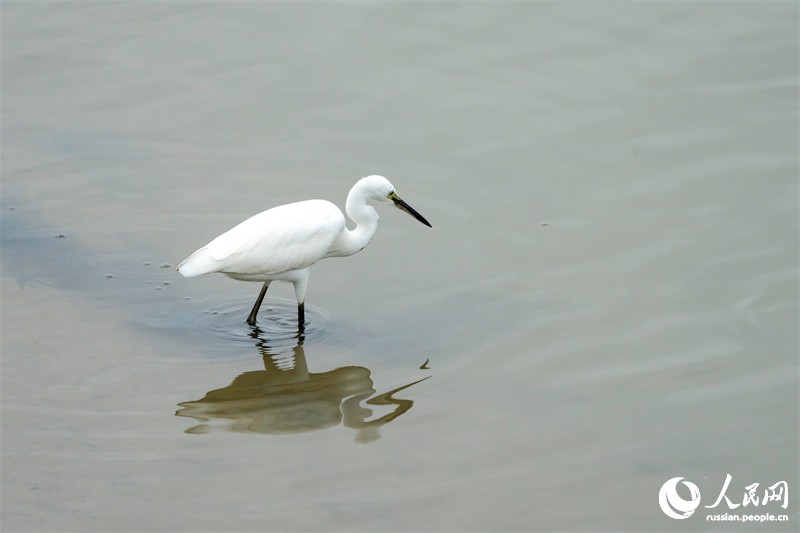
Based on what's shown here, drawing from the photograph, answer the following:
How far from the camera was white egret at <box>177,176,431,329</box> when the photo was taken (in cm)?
648

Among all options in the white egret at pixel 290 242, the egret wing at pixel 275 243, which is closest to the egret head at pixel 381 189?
the white egret at pixel 290 242

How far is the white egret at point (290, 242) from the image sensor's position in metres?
6.48

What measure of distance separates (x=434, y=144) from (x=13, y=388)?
15.5ft

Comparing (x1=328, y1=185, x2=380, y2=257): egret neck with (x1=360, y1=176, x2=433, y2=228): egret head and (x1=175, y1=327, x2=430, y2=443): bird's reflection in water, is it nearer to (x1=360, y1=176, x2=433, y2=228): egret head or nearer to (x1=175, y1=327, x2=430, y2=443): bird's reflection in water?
(x1=360, y1=176, x2=433, y2=228): egret head

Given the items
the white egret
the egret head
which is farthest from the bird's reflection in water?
the egret head

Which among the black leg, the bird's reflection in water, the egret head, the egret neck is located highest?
the egret head

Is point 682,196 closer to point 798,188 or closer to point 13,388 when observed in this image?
point 798,188

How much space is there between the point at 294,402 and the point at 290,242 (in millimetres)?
1260

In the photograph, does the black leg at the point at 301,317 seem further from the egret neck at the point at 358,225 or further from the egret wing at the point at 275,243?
the egret neck at the point at 358,225

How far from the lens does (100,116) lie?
9656 millimetres

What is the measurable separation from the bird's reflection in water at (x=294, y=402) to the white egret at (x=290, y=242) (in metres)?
0.61

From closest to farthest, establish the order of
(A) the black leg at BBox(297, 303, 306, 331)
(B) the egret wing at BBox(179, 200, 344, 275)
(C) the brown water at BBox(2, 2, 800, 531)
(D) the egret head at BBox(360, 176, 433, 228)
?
(C) the brown water at BBox(2, 2, 800, 531) → (B) the egret wing at BBox(179, 200, 344, 275) → (A) the black leg at BBox(297, 303, 306, 331) → (D) the egret head at BBox(360, 176, 433, 228)

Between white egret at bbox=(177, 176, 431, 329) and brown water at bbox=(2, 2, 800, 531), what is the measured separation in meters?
0.40

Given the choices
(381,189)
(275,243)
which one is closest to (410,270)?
(381,189)
